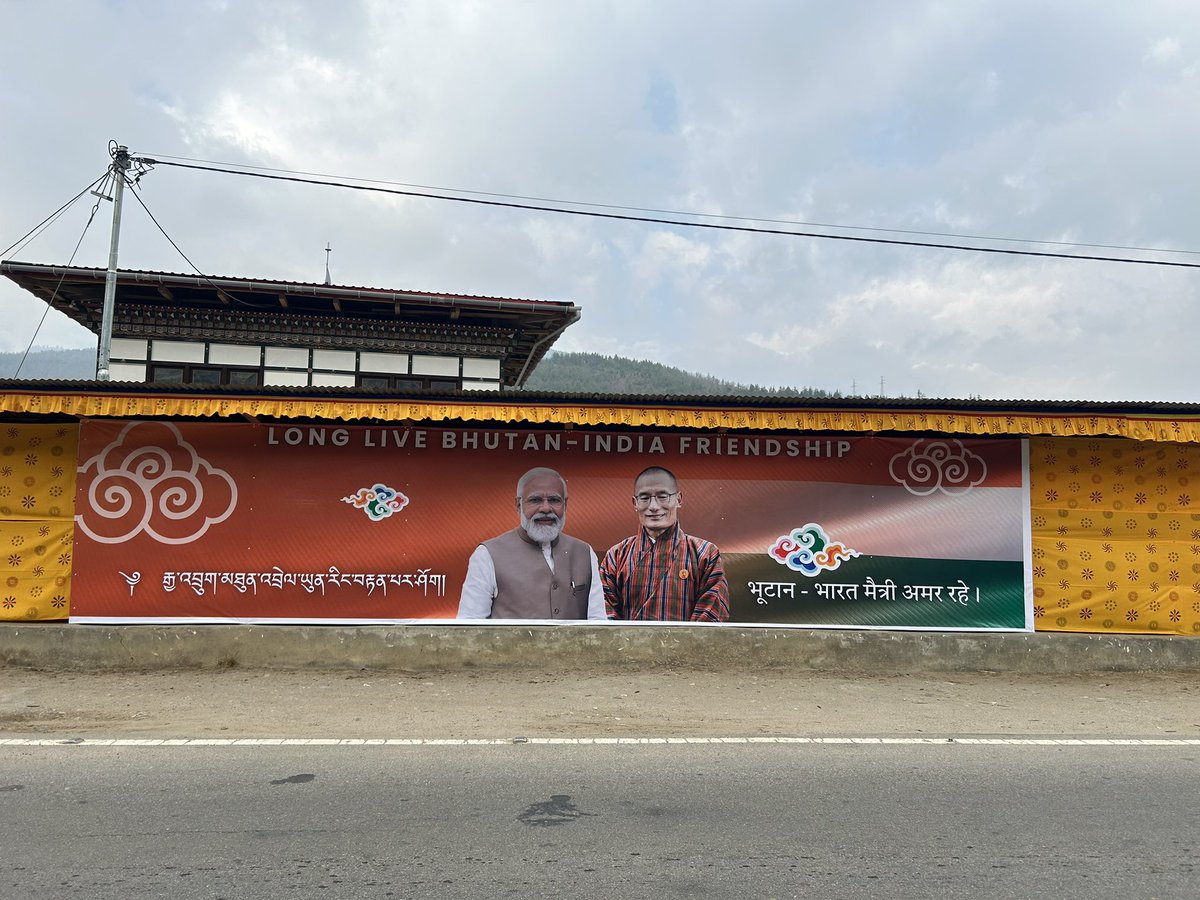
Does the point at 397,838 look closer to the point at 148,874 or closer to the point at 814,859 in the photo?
the point at 148,874

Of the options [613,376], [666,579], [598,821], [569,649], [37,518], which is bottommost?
[598,821]

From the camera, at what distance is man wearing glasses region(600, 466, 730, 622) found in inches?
376

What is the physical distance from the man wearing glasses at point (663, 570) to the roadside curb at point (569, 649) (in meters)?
0.24

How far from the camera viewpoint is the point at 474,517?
972 centimetres

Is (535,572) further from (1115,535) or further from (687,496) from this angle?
(1115,535)

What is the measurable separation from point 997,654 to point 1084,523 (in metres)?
1.90

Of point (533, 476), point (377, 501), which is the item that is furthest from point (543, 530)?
point (377, 501)

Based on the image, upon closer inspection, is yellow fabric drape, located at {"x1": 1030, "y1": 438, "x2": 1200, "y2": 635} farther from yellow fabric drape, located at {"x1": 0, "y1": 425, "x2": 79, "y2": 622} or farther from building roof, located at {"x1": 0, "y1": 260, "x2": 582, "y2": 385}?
yellow fabric drape, located at {"x1": 0, "y1": 425, "x2": 79, "y2": 622}

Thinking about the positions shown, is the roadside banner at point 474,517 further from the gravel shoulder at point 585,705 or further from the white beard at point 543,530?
the gravel shoulder at point 585,705

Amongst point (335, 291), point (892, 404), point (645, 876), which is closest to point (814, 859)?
point (645, 876)

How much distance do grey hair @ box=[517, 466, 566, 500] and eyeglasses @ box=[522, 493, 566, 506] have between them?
0.22 feet

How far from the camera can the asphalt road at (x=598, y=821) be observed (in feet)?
12.7

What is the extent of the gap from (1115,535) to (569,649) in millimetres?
6383

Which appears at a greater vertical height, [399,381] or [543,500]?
[399,381]
